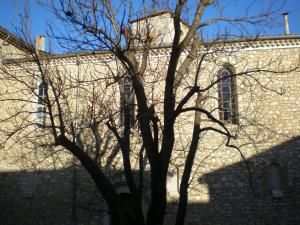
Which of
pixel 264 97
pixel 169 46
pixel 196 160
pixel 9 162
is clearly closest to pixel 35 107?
pixel 9 162

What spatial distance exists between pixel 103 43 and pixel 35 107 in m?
8.35

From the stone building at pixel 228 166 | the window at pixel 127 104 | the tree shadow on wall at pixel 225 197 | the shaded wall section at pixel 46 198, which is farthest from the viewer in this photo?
the shaded wall section at pixel 46 198

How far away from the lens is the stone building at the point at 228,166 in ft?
35.1

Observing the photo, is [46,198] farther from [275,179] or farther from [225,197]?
[275,179]

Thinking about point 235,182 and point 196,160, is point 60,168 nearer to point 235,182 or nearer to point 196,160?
point 196,160

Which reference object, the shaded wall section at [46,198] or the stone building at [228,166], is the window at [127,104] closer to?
the stone building at [228,166]

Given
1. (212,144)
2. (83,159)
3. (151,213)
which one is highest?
(212,144)

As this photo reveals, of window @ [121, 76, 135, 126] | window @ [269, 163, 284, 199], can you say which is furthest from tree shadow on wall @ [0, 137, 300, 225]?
window @ [121, 76, 135, 126]

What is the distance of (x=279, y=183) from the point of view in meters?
10.9

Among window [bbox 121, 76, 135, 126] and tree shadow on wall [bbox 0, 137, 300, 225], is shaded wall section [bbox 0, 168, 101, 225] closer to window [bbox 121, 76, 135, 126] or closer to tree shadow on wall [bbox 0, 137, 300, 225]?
tree shadow on wall [bbox 0, 137, 300, 225]

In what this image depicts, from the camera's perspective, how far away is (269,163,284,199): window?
1068cm

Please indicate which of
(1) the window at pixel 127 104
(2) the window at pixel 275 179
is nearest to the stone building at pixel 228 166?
(2) the window at pixel 275 179

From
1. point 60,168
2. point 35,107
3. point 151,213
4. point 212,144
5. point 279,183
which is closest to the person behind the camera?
point 151,213

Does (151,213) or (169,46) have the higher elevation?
Result: (169,46)
